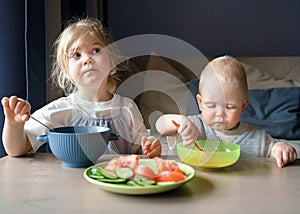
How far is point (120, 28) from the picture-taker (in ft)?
8.20

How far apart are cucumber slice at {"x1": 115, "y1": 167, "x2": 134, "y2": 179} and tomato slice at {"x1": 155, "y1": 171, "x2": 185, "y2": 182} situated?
0.05 metres

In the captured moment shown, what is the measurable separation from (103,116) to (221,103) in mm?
329

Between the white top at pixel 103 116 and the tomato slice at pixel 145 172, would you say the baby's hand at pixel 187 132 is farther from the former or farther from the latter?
the white top at pixel 103 116

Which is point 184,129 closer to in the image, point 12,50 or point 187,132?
point 187,132

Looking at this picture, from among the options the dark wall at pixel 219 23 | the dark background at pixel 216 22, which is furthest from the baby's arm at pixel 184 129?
the dark wall at pixel 219 23

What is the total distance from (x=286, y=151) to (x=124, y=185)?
0.43 meters

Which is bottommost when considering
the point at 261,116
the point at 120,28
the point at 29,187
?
the point at 261,116

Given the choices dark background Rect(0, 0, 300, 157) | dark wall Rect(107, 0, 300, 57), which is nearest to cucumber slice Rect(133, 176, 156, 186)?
dark background Rect(0, 0, 300, 157)

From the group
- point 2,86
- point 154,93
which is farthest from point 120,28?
point 2,86

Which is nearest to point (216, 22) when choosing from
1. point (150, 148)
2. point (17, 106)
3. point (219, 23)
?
point (219, 23)

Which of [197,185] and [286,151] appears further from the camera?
[286,151]

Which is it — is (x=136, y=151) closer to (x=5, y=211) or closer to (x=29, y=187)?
(x=29, y=187)

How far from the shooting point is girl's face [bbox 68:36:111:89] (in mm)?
1062

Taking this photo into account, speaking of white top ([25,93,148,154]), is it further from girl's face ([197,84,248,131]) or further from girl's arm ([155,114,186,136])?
girl's face ([197,84,248,131])
